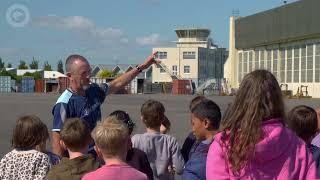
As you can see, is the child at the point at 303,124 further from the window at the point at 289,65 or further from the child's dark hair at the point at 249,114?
the window at the point at 289,65

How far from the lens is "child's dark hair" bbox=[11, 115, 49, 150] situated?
16.6 feet

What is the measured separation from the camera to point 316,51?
63594 millimetres

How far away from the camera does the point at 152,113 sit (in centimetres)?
596

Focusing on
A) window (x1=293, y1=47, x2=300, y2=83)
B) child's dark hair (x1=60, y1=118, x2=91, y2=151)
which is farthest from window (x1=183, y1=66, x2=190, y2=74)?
child's dark hair (x1=60, y1=118, x2=91, y2=151)

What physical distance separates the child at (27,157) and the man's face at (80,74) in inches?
44.0

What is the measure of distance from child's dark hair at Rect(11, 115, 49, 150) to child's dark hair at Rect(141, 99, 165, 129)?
1.11 metres

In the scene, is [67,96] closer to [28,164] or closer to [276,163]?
[28,164]

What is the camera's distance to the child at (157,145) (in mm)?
6004

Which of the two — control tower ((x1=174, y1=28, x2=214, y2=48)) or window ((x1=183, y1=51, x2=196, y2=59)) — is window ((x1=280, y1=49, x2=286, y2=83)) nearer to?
window ((x1=183, y1=51, x2=196, y2=59))

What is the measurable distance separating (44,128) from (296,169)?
2229mm

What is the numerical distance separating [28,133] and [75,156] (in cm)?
58

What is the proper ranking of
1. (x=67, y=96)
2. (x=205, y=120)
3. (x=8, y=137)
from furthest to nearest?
(x=8, y=137) → (x=67, y=96) → (x=205, y=120)

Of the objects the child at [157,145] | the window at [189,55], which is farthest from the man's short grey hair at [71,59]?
the window at [189,55]

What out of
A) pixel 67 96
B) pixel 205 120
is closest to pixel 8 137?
pixel 67 96
